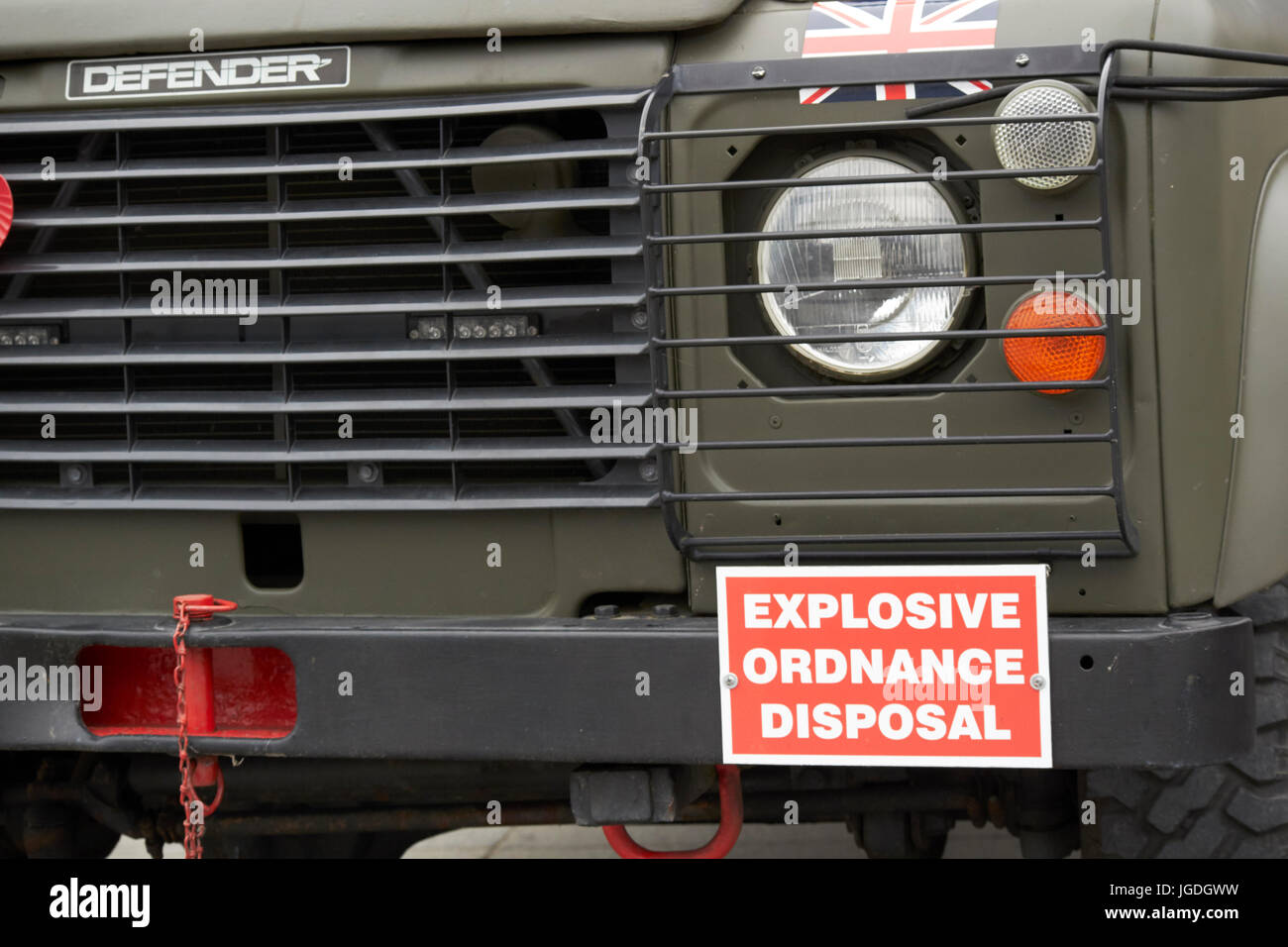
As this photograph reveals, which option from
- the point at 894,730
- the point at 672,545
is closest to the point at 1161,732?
the point at 894,730

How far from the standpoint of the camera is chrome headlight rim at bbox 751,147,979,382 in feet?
7.52

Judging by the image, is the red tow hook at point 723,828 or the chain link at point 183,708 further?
the red tow hook at point 723,828

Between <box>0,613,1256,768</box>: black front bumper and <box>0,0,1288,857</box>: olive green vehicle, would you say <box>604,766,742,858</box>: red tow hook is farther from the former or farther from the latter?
<box>0,613,1256,768</box>: black front bumper

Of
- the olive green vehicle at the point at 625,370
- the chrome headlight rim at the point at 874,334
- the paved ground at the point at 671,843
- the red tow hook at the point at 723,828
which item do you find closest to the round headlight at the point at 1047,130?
the olive green vehicle at the point at 625,370

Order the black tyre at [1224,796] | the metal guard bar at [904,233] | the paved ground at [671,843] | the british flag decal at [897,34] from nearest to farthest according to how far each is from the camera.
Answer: the metal guard bar at [904,233]
the british flag decal at [897,34]
the black tyre at [1224,796]
the paved ground at [671,843]

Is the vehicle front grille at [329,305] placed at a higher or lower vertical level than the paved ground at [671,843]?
higher

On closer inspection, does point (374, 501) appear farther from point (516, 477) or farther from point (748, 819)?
point (748, 819)

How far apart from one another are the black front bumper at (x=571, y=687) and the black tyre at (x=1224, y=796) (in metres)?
0.24

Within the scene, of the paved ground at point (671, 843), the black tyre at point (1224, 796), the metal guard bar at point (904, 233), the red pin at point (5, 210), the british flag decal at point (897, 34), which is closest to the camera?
the metal guard bar at point (904, 233)

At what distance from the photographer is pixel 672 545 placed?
2.44m

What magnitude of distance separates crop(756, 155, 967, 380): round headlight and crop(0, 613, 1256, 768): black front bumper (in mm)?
486

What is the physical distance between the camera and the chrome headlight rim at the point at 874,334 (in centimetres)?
229

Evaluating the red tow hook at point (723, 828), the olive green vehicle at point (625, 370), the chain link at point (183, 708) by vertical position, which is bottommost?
the red tow hook at point (723, 828)

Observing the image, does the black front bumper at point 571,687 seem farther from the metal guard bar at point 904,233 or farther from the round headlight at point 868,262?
the round headlight at point 868,262
